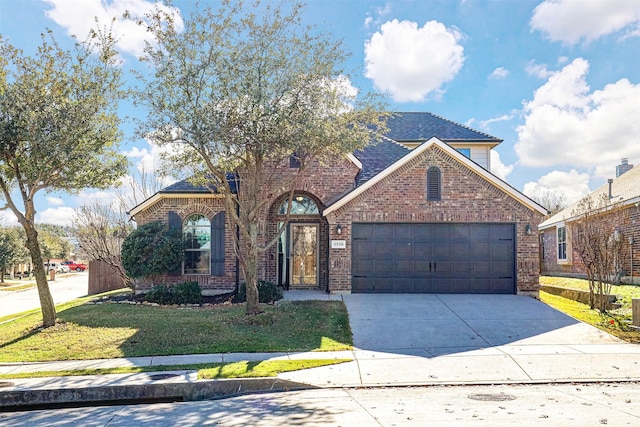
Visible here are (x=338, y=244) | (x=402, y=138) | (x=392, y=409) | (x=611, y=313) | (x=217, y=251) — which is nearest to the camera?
(x=392, y=409)

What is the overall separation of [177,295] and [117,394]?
742 cm

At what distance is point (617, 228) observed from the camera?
18359mm

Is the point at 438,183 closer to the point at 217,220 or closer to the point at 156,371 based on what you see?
the point at 217,220

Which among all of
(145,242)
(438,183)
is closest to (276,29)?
(438,183)

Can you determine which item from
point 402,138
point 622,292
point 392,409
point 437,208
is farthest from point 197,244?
point 622,292

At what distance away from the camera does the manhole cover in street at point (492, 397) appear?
7.29m

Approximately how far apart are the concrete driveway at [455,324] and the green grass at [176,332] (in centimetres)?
63

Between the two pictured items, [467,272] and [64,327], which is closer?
[64,327]

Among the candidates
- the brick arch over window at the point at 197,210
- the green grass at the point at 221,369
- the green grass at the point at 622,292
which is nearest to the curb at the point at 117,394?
the green grass at the point at 221,369

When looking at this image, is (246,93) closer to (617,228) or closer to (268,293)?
(268,293)

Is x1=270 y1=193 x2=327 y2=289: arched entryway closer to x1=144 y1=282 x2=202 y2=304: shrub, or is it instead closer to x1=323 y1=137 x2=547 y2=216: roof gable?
x1=323 y1=137 x2=547 y2=216: roof gable

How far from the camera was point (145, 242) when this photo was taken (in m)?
16.3

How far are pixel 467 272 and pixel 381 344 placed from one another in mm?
5814

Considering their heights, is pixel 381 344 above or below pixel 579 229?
below
